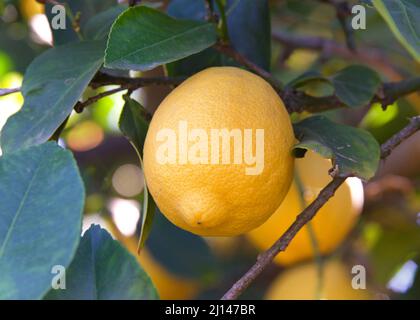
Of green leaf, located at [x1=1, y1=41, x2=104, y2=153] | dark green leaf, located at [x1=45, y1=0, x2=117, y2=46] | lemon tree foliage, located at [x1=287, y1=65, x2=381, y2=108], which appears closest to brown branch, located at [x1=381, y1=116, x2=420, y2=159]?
lemon tree foliage, located at [x1=287, y1=65, x2=381, y2=108]

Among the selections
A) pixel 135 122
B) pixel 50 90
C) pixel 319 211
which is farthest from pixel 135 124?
pixel 319 211

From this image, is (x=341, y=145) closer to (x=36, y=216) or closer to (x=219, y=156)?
(x=219, y=156)

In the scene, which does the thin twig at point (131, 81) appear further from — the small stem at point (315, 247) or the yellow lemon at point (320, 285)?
the yellow lemon at point (320, 285)

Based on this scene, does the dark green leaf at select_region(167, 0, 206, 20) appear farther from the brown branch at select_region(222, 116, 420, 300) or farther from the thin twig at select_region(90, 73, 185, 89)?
the brown branch at select_region(222, 116, 420, 300)

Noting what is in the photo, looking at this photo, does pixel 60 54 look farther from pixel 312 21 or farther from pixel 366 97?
pixel 312 21

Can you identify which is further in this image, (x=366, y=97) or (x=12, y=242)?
(x=366, y=97)
